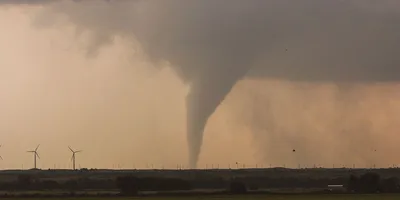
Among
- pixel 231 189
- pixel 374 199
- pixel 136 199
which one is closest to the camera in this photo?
pixel 374 199

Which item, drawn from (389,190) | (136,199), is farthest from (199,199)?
(389,190)

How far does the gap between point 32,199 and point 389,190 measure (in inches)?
3612

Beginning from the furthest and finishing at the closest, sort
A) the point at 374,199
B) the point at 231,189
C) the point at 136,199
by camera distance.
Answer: the point at 231,189 → the point at 136,199 → the point at 374,199

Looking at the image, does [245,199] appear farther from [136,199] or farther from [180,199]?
[136,199]

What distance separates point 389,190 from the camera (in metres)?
199

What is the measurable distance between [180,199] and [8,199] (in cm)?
3814

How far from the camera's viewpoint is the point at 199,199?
150 metres

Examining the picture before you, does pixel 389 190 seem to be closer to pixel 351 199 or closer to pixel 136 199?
pixel 351 199

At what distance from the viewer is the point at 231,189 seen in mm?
197250

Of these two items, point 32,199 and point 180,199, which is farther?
point 32,199

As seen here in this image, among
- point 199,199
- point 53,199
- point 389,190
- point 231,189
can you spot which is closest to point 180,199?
point 199,199

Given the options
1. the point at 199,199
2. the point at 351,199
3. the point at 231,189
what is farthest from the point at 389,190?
the point at 199,199

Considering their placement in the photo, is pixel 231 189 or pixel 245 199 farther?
pixel 231 189

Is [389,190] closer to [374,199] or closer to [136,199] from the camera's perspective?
[374,199]
